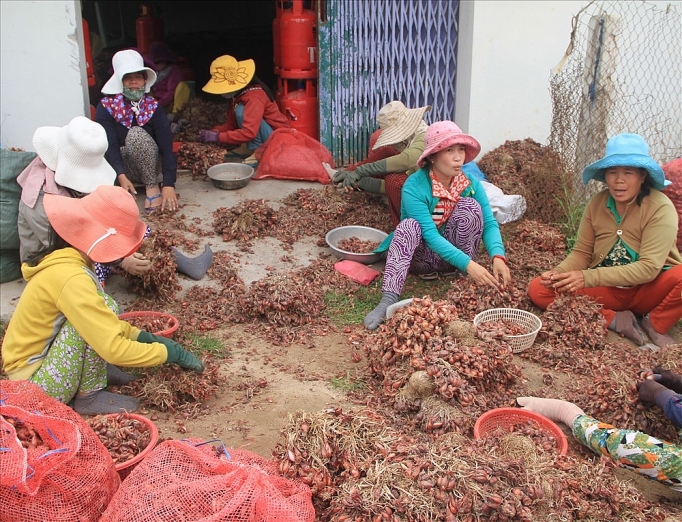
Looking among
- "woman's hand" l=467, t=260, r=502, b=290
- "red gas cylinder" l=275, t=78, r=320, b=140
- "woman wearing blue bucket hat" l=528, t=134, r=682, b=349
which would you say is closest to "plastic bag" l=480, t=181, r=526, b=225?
"woman wearing blue bucket hat" l=528, t=134, r=682, b=349

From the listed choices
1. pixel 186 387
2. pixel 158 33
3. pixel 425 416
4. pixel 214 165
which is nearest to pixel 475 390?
pixel 425 416

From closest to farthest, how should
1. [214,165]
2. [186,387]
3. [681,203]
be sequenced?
[186,387] → [681,203] → [214,165]

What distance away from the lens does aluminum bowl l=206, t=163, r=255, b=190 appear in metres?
6.21

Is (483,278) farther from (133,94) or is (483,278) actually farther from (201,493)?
(133,94)

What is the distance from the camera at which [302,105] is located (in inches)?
274

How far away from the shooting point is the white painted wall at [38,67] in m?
5.51

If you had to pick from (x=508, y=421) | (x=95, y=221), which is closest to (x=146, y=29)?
(x=95, y=221)

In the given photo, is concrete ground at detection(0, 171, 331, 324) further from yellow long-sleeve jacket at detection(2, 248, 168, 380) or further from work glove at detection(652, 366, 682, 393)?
work glove at detection(652, 366, 682, 393)

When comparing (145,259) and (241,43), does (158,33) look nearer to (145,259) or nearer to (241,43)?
(241,43)

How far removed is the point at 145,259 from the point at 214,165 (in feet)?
7.61

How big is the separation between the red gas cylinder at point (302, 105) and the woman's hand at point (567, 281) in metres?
3.53

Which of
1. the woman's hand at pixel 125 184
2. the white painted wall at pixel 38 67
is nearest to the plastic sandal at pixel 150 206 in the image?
the woman's hand at pixel 125 184

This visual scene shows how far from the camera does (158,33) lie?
32.3 feet

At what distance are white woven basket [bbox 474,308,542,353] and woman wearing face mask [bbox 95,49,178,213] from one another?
9.56ft
